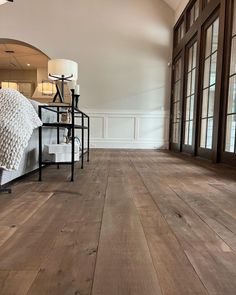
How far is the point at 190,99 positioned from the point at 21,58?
19.7 ft

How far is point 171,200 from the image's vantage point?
5.29 feet

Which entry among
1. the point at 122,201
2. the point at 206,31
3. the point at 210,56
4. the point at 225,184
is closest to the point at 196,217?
the point at 122,201

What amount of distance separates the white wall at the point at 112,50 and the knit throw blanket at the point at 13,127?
168 inches

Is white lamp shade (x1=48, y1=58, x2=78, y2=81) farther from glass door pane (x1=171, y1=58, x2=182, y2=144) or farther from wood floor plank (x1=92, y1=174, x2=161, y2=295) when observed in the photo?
glass door pane (x1=171, y1=58, x2=182, y2=144)

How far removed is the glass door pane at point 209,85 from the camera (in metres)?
3.76

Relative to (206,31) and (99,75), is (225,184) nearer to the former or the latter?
(206,31)

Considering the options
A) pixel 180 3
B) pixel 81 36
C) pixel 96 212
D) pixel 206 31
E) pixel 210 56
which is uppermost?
pixel 180 3

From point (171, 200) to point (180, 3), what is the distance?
5.27 metres

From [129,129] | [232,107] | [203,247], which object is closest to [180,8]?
[129,129]

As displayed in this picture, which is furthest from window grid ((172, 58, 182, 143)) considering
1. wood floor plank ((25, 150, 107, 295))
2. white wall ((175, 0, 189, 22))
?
wood floor plank ((25, 150, 107, 295))

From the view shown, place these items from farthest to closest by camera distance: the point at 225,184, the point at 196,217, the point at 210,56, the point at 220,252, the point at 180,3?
the point at 180,3 < the point at 210,56 < the point at 225,184 < the point at 196,217 < the point at 220,252

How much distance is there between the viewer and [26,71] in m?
10.1

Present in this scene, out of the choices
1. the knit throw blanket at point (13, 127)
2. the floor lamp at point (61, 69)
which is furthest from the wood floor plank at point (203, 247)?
the floor lamp at point (61, 69)

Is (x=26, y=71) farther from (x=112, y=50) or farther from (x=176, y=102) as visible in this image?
(x=176, y=102)
